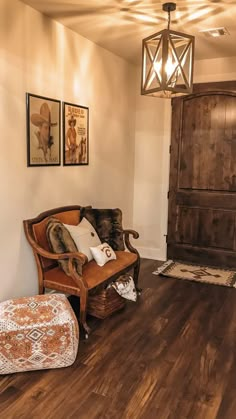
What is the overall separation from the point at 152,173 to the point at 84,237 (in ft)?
6.93

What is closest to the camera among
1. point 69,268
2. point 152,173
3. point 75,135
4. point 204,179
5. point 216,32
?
point 69,268

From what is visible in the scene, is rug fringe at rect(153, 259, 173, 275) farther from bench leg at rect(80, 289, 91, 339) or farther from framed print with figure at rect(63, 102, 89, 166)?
bench leg at rect(80, 289, 91, 339)

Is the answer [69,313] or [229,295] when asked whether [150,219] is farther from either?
[69,313]

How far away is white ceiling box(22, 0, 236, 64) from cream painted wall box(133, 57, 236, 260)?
1.10 meters

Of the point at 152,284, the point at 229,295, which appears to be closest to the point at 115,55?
the point at 152,284

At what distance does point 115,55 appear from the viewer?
4.50 meters

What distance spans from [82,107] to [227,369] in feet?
9.37

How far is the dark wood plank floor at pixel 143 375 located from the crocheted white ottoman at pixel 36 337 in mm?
88

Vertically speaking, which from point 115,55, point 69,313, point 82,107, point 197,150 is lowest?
point 69,313

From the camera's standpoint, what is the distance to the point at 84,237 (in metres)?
3.33

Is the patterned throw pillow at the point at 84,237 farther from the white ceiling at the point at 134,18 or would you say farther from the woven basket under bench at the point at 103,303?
the white ceiling at the point at 134,18

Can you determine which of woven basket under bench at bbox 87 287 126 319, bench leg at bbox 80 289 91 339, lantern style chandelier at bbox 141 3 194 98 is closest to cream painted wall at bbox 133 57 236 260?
woven basket under bench at bbox 87 287 126 319

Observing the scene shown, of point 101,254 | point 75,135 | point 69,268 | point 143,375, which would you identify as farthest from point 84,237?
point 143,375

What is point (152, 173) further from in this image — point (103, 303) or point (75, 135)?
point (103, 303)
